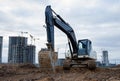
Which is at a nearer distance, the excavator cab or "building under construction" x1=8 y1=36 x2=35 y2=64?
the excavator cab

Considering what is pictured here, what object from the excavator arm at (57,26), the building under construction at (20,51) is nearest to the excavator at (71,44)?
the excavator arm at (57,26)

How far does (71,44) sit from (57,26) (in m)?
3.76

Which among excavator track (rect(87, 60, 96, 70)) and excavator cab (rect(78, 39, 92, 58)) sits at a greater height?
excavator cab (rect(78, 39, 92, 58))

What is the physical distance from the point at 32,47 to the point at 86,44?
177ft

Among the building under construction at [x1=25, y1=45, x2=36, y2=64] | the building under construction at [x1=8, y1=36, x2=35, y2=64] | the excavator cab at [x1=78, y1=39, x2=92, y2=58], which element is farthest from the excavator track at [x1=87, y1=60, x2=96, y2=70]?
the building under construction at [x1=25, y1=45, x2=36, y2=64]

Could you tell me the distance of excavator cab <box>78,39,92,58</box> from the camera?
33.8 meters

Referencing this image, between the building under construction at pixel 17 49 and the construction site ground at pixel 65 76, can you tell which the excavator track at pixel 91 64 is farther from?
the building under construction at pixel 17 49

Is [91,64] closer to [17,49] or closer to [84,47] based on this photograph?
[84,47]

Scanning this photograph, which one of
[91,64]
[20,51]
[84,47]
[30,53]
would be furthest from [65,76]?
[30,53]

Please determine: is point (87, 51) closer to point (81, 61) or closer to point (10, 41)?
point (81, 61)

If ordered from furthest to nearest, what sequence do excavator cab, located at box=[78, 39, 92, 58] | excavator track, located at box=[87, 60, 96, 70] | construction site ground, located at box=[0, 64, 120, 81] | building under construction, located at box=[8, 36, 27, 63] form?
building under construction, located at box=[8, 36, 27, 63], excavator cab, located at box=[78, 39, 92, 58], excavator track, located at box=[87, 60, 96, 70], construction site ground, located at box=[0, 64, 120, 81]

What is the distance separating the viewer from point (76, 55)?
3369 centimetres

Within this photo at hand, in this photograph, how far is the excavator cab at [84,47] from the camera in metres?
33.8

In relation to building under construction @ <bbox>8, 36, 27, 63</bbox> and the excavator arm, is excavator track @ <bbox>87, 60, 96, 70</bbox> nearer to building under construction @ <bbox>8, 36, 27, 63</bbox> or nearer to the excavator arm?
the excavator arm
